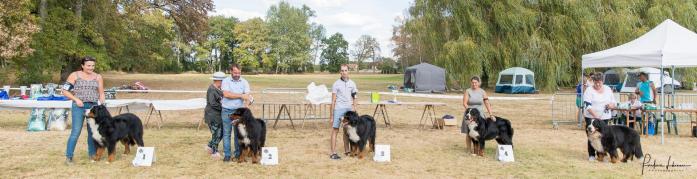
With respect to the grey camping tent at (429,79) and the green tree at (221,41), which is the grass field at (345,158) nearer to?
the grey camping tent at (429,79)

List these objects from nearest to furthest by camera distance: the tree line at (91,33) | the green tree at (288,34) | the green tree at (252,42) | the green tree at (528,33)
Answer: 1. the tree line at (91,33)
2. the green tree at (528,33)
3. the green tree at (288,34)
4. the green tree at (252,42)

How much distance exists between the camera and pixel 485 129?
21.0ft

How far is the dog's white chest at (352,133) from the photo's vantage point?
6.14 m

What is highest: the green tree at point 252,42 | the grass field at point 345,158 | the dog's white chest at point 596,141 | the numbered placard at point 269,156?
the green tree at point 252,42

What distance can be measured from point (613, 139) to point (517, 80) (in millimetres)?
17804

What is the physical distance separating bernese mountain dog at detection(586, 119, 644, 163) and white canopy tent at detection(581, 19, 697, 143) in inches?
93.2

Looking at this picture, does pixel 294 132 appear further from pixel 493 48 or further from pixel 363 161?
pixel 493 48

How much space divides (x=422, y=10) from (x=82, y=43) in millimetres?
17036

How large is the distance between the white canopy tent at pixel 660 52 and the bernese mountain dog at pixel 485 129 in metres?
3.34

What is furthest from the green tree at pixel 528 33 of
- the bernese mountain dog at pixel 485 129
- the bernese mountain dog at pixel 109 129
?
the bernese mountain dog at pixel 109 129

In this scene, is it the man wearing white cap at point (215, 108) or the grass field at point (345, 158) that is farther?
the man wearing white cap at point (215, 108)

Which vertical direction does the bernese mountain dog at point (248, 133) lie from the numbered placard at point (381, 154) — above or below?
above

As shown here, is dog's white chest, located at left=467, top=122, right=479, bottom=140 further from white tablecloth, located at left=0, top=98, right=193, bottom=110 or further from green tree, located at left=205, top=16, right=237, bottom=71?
green tree, located at left=205, top=16, right=237, bottom=71

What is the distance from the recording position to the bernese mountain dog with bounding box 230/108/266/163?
5.65 meters
